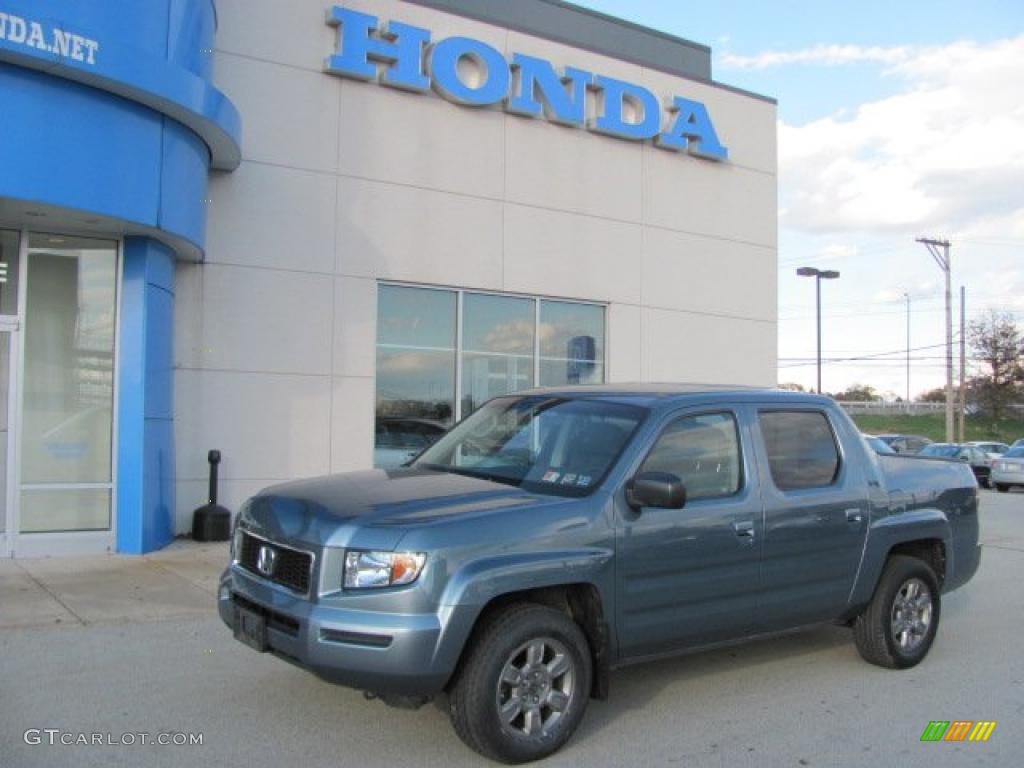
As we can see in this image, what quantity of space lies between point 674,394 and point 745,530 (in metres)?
0.87

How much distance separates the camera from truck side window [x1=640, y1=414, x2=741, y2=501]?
5.27 m

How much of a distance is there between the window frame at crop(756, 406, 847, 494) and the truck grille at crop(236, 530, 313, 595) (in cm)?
277

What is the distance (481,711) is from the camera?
4.31 meters

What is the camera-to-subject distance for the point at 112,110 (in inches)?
352

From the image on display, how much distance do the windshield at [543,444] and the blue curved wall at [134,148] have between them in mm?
4916

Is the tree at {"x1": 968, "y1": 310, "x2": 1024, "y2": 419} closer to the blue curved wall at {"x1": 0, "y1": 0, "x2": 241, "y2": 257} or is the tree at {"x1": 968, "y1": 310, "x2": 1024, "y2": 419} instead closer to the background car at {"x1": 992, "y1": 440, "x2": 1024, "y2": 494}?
the background car at {"x1": 992, "y1": 440, "x2": 1024, "y2": 494}

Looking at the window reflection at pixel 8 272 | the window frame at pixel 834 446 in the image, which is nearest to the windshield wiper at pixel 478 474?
the window frame at pixel 834 446

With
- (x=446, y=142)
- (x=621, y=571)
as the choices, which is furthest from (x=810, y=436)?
(x=446, y=142)

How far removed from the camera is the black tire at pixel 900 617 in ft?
20.5

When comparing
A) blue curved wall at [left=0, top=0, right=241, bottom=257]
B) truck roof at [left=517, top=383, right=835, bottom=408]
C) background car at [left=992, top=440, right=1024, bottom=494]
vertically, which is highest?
blue curved wall at [left=0, top=0, right=241, bottom=257]

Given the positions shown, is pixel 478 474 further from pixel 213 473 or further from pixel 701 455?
pixel 213 473

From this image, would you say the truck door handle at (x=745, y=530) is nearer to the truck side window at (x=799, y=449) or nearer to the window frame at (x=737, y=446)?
the window frame at (x=737, y=446)

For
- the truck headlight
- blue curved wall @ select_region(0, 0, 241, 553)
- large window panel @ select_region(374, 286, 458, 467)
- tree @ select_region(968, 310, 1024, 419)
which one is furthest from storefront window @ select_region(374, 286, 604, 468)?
tree @ select_region(968, 310, 1024, 419)

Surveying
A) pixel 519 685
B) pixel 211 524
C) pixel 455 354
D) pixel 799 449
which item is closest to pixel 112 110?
pixel 211 524
